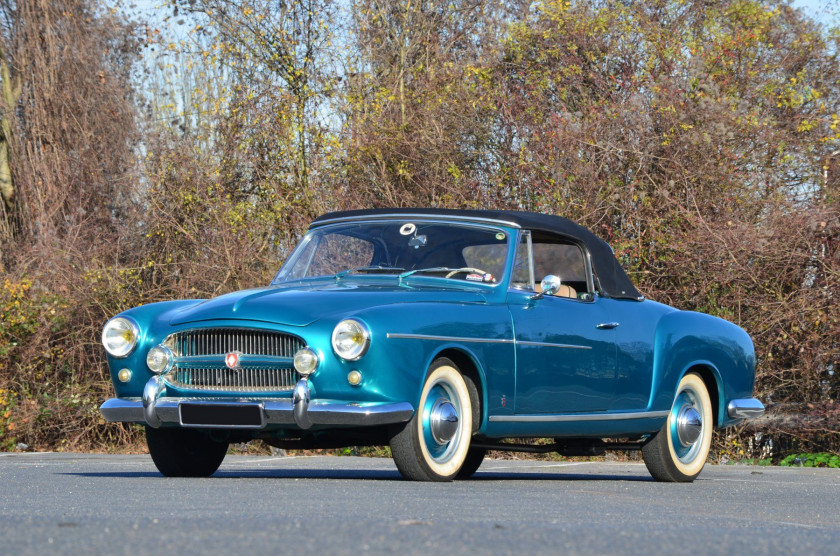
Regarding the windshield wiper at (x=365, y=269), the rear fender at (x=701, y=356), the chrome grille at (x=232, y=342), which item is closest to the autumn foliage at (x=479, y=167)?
the rear fender at (x=701, y=356)

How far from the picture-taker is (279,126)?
66.2 ft

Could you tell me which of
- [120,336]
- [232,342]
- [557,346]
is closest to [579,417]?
[557,346]

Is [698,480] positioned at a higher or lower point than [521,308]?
lower

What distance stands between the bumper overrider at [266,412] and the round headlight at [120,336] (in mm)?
460

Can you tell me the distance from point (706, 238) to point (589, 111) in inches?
115

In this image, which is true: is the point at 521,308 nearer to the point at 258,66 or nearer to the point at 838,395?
the point at 838,395

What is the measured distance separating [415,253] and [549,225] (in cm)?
109

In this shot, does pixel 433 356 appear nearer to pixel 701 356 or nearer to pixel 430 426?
pixel 430 426

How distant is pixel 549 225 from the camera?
993 centimetres

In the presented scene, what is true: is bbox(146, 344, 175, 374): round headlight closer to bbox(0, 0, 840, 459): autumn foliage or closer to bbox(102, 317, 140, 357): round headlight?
bbox(102, 317, 140, 357): round headlight

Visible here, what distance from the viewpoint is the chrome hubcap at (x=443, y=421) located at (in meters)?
8.25

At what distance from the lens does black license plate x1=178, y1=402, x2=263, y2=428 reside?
8.00 metres

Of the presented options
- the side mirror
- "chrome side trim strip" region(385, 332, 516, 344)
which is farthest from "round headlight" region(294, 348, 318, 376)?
the side mirror

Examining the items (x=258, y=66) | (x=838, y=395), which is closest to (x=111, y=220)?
(x=258, y=66)
